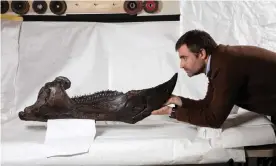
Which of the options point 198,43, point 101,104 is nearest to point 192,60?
point 198,43

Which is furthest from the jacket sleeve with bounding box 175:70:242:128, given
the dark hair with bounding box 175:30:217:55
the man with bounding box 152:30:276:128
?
the dark hair with bounding box 175:30:217:55

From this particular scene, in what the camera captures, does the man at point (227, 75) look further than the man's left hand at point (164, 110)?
No

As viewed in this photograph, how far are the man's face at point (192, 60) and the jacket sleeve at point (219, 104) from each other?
77mm

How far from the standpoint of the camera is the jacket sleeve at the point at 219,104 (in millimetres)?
1480

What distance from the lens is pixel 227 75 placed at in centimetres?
148

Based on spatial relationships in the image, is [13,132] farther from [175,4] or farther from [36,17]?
[175,4]

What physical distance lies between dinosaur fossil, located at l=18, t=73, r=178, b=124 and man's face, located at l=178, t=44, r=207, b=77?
2.9 inches

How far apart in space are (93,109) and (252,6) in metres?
0.94

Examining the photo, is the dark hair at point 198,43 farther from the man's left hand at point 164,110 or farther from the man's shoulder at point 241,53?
the man's left hand at point 164,110

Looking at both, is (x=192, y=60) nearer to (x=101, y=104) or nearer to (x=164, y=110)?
(x=164, y=110)

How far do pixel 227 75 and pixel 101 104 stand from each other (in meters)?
0.50

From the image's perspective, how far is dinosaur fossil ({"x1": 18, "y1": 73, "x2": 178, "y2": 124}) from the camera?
1.62 m

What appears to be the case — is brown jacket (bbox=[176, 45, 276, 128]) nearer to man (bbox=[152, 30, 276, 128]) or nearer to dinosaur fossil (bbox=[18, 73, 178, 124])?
man (bbox=[152, 30, 276, 128])

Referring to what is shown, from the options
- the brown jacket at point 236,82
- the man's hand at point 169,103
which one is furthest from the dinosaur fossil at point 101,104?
the brown jacket at point 236,82
